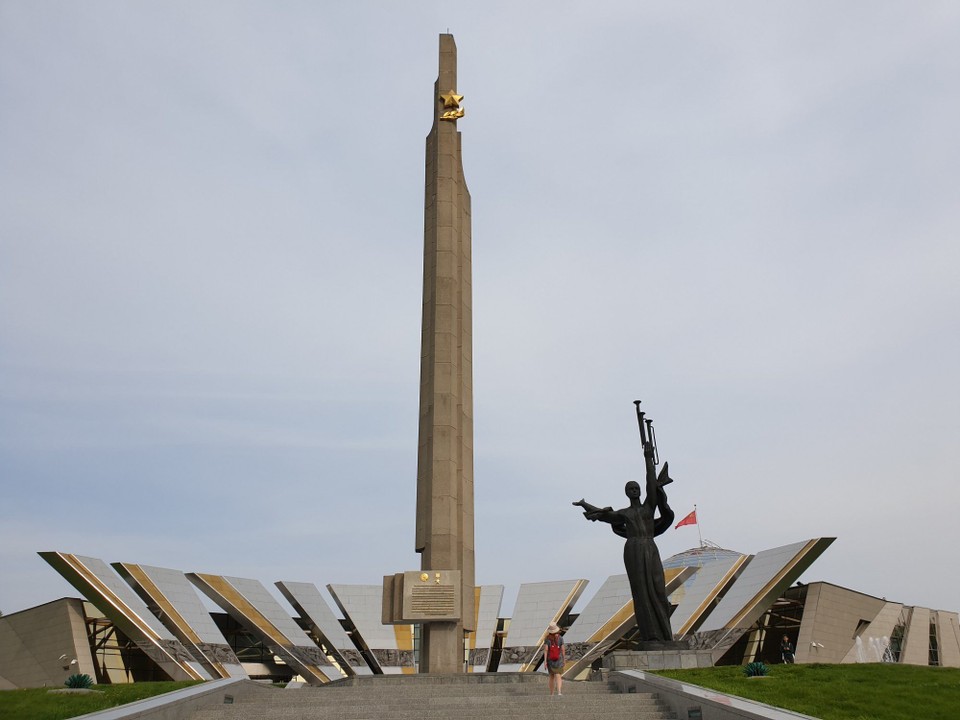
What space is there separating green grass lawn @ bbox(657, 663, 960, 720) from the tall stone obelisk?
19.4 ft

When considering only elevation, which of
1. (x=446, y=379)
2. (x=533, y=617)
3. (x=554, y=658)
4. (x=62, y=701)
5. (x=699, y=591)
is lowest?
(x=62, y=701)

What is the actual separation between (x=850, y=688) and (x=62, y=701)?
32.0ft

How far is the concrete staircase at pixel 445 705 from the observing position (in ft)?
27.5

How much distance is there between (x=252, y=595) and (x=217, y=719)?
17087 millimetres

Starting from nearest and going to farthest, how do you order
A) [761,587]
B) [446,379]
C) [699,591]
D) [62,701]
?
[62,701] < [446,379] < [761,587] < [699,591]

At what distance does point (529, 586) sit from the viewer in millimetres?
27250

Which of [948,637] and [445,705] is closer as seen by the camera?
[445,705]

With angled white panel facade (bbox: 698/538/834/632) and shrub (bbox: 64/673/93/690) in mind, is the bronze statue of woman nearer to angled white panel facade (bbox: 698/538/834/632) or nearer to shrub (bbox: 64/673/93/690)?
shrub (bbox: 64/673/93/690)

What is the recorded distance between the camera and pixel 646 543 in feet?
42.3

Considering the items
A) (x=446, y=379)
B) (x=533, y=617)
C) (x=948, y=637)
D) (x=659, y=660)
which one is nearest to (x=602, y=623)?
(x=533, y=617)

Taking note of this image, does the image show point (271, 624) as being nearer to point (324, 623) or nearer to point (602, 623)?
point (324, 623)

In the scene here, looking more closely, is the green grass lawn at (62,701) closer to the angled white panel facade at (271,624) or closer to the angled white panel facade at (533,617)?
the angled white panel facade at (271,624)

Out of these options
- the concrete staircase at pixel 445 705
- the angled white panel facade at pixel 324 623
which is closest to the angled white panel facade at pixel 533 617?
the angled white panel facade at pixel 324 623

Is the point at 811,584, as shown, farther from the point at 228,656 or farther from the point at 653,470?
the point at 228,656
